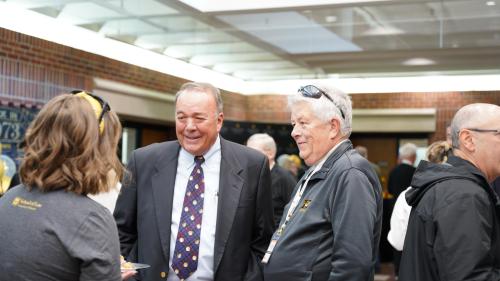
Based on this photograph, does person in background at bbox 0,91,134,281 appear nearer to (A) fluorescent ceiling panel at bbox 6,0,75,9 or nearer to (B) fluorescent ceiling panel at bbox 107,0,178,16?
(A) fluorescent ceiling panel at bbox 6,0,75,9

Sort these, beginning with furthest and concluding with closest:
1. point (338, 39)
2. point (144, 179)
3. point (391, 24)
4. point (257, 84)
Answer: point (257, 84) → point (338, 39) → point (391, 24) → point (144, 179)

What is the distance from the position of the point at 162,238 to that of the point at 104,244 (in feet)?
3.39

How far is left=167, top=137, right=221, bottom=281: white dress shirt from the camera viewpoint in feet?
9.19

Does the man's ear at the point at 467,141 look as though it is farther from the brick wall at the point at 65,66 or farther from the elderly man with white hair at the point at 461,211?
the brick wall at the point at 65,66

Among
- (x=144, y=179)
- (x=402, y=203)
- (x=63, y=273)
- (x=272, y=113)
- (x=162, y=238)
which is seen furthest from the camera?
(x=272, y=113)

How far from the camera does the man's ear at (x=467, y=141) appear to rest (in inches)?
97.6

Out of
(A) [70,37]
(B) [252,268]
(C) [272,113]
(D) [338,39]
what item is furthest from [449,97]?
(B) [252,268]

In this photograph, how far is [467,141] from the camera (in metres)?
2.49

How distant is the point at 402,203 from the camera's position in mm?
4176

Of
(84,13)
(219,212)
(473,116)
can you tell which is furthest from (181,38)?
(473,116)

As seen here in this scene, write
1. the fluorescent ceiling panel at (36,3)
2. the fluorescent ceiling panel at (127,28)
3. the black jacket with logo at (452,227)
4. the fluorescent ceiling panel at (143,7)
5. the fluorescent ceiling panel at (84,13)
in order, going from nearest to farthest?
the black jacket with logo at (452,227) < the fluorescent ceiling panel at (36,3) < the fluorescent ceiling panel at (84,13) < the fluorescent ceiling panel at (143,7) < the fluorescent ceiling panel at (127,28)

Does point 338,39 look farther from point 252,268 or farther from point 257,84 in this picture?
point 252,268

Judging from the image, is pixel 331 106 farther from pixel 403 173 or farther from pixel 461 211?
pixel 403 173

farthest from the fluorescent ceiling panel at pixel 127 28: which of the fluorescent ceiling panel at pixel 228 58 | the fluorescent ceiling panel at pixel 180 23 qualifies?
the fluorescent ceiling panel at pixel 228 58
